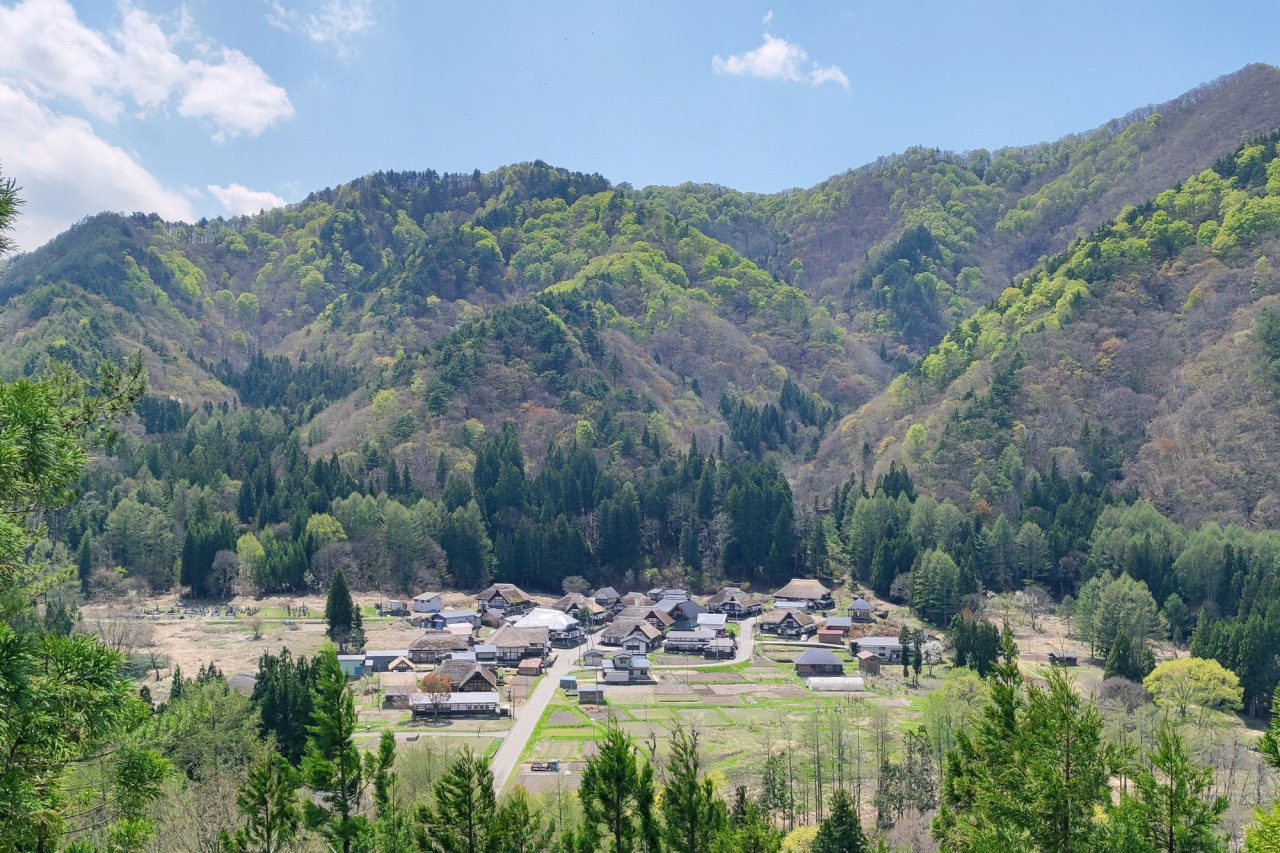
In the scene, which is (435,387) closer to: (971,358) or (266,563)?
(266,563)

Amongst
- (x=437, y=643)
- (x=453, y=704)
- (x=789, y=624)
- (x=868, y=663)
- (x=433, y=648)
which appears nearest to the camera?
(x=453, y=704)

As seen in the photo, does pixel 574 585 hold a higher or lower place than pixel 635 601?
higher

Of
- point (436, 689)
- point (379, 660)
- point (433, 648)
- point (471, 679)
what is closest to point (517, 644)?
point (433, 648)

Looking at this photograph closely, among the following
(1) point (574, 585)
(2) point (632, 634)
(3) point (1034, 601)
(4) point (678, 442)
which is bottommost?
(2) point (632, 634)

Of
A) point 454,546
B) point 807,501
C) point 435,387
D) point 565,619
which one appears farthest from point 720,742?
point 435,387

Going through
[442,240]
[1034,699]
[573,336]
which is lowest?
[1034,699]

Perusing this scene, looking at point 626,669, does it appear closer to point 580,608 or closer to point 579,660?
point 579,660
